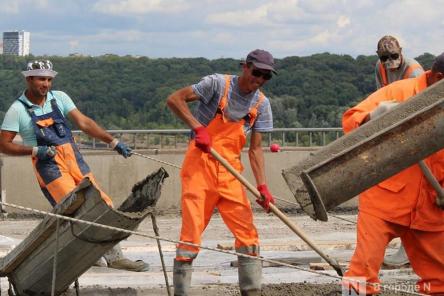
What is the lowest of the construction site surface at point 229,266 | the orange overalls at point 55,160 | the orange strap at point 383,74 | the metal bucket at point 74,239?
the construction site surface at point 229,266

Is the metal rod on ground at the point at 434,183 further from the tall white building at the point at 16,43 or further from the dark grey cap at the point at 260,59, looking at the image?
the tall white building at the point at 16,43

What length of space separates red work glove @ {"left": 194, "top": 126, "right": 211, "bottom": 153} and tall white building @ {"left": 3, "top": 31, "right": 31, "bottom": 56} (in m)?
30.5

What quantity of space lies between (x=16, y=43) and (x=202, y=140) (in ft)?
107

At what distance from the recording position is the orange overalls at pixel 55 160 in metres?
9.18

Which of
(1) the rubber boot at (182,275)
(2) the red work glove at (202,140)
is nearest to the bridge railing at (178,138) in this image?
(1) the rubber boot at (182,275)

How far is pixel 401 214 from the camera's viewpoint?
6746mm

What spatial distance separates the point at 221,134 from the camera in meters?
8.31

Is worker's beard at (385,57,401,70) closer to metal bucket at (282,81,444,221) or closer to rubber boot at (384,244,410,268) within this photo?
rubber boot at (384,244,410,268)

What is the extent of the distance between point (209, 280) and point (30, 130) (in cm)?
204

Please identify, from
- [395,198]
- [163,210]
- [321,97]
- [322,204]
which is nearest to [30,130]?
[395,198]

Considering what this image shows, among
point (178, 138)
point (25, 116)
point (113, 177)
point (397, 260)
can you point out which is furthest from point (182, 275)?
point (178, 138)

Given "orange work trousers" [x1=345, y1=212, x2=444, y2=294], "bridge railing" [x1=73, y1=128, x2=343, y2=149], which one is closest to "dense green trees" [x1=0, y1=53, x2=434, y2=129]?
"bridge railing" [x1=73, y1=128, x2=343, y2=149]

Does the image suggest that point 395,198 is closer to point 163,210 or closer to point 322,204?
point 322,204

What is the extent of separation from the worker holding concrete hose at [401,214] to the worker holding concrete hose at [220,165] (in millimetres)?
1553
